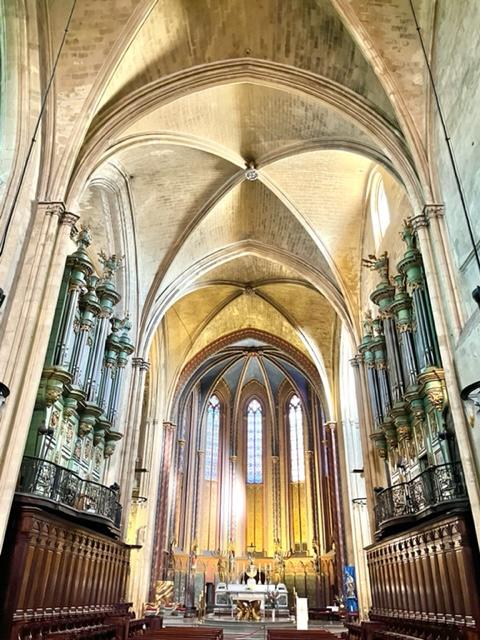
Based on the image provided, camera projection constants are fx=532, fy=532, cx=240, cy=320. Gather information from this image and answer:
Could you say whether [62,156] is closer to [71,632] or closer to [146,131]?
[146,131]

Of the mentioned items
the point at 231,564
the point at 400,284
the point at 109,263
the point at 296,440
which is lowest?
the point at 231,564

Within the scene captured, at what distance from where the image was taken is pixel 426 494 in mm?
10352

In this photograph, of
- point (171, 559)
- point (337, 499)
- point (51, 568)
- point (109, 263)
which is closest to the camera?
point (51, 568)

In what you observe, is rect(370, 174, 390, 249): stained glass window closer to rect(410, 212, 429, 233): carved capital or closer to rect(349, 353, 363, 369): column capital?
rect(349, 353, 363, 369): column capital

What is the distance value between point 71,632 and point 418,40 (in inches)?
541

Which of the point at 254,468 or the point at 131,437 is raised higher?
the point at 254,468

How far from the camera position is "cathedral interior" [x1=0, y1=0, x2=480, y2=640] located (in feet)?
31.5

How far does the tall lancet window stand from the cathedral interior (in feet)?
26.2

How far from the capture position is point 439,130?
11148 mm

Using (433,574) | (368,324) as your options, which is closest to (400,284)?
(368,324)

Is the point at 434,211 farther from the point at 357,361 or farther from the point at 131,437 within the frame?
the point at 131,437

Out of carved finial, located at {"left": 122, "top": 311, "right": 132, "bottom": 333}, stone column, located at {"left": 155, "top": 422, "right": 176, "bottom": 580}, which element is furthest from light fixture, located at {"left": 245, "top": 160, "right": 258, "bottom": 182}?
stone column, located at {"left": 155, "top": 422, "right": 176, "bottom": 580}

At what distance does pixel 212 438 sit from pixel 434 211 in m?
24.3

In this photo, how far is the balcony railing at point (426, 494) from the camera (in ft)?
31.0
